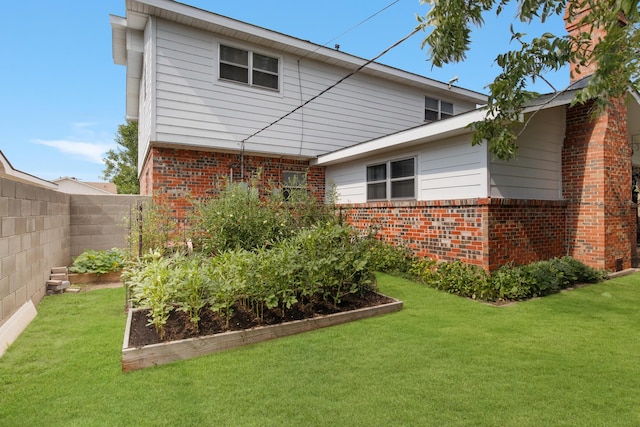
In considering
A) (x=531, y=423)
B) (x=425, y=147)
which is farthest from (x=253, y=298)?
(x=425, y=147)

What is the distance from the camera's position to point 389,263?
23.6ft

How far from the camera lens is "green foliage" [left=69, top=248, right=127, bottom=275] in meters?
6.45

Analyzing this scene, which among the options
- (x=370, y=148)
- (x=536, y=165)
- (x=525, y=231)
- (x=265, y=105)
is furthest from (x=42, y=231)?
(x=536, y=165)

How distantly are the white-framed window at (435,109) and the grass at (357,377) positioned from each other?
9345 millimetres

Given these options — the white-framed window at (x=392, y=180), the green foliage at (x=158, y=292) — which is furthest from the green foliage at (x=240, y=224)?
the white-framed window at (x=392, y=180)

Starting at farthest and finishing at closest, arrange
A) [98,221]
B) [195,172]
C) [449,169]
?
[195,172]
[98,221]
[449,169]

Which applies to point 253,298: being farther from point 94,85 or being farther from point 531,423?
point 94,85

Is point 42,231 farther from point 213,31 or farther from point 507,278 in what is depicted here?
point 507,278

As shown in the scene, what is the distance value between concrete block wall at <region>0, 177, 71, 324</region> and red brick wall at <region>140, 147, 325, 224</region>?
2199 mm

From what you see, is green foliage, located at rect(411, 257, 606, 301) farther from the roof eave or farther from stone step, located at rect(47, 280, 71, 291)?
stone step, located at rect(47, 280, 71, 291)

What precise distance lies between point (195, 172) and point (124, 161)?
25.9 metres

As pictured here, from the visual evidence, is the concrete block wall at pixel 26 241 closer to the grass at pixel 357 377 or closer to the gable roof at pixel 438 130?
the grass at pixel 357 377

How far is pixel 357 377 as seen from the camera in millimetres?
2850

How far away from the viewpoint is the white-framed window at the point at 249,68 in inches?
339
